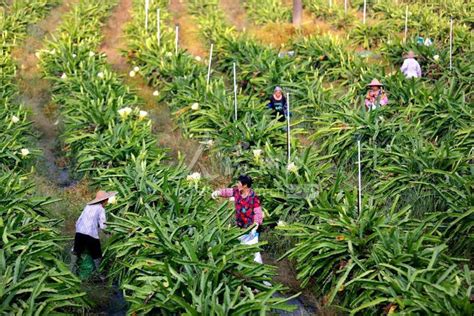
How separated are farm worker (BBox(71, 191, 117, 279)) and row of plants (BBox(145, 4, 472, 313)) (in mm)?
2025

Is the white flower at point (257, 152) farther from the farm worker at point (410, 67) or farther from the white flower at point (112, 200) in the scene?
the farm worker at point (410, 67)

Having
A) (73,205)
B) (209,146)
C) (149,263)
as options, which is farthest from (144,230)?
(209,146)

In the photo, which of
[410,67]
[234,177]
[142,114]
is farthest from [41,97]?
[410,67]

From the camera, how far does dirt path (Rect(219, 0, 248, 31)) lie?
24.3 m

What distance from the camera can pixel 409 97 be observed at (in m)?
12.0

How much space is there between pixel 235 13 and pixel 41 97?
1151 cm

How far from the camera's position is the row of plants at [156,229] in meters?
5.65

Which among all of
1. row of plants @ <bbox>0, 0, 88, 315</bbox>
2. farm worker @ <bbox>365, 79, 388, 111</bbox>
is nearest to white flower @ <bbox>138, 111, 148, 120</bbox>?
row of plants @ <bbox>0, 0, 88, 315</bbox>

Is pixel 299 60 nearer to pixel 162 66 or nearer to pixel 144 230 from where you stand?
pixel 162 66

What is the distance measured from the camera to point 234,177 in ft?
33.2

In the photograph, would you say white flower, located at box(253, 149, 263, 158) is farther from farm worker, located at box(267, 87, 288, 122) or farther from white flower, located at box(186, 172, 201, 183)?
farm worker, located at box(267, 87, 288, 122)

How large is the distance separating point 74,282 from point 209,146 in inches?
204

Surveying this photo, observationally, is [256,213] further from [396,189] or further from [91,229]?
[396,189]

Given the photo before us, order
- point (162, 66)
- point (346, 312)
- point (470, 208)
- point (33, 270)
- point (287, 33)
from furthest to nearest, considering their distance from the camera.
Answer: point (287, 33)
point (162, 66)
point (470, 208)
point (346, 312)
point (33, 270)
